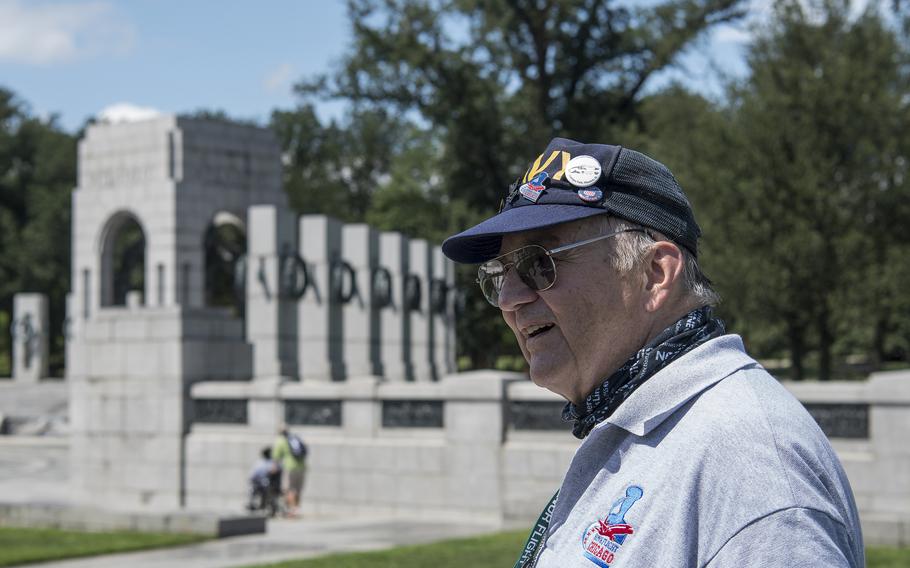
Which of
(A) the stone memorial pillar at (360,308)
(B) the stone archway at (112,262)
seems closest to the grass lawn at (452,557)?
(A) the stone memorial pillar at (360,308)

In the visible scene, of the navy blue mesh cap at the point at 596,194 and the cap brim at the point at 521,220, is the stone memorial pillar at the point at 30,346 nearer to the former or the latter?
the cap brim at the point at 521,220

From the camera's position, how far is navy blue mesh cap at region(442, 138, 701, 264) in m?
2.35

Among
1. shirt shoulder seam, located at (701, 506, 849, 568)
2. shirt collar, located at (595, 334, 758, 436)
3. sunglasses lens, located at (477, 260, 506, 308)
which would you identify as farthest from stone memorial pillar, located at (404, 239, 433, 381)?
shirt shoulder seam, located at (701, 506, 849, 568)

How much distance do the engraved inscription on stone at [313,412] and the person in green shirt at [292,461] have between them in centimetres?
98

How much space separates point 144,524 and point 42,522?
5.17 feet

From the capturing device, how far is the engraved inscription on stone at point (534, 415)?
18.5 metres

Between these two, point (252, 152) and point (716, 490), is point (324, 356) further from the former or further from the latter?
point (716, 490)

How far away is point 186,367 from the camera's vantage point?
2291 cm

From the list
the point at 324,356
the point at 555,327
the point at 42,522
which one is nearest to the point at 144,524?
the point at 42,522

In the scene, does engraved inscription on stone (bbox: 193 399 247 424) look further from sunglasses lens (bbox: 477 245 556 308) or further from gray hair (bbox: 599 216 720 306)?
gray hair (bbox: 599 216 720 306)

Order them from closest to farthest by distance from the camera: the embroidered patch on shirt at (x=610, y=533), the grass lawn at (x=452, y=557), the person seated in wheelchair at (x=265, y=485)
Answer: the embroidered patch on shirt at (x=610, y=533) < the grass lawn at (x=452, y=557) < the person seated in wheelchair at (x=265, y=485)

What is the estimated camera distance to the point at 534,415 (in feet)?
61.6

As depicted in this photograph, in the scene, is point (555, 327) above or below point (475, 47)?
below

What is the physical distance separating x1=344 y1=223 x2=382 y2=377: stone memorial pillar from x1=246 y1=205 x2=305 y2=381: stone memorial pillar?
9.87 ft
